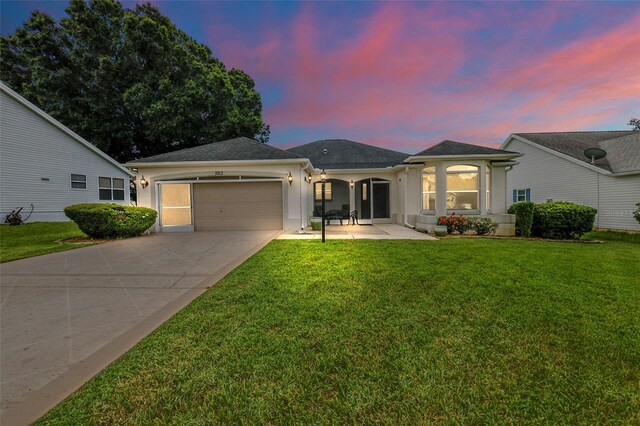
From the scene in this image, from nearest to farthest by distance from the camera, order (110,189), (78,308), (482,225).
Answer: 1. (78,308)
2. (482,225)
3. (110,189)

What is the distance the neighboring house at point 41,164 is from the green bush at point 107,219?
20.0ft

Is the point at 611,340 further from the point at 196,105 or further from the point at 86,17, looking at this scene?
the point at 86,17

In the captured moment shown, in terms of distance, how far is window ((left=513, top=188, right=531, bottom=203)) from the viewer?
17.0 meters

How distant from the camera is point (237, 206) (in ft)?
40.3

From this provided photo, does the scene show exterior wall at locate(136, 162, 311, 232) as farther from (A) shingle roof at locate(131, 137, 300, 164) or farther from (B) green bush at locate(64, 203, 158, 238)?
(B) green bush at locate(64, 203, 158, 238)

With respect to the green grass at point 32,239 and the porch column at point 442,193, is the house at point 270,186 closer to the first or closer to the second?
the porch column at point 442,193

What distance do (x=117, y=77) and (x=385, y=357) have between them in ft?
89.8

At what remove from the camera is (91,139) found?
21.3m

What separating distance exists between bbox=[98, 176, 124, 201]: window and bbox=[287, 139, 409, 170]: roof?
12.6 metres

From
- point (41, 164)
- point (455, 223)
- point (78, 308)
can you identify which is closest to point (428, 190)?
point (455, 223)

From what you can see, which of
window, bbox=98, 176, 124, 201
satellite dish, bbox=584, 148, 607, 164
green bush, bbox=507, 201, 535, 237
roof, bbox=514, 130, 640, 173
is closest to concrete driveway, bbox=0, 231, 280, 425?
green bush, bbox=507, 201, 535, 237

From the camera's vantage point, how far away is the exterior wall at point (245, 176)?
11742 millimetres

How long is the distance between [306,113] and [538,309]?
67.9ft

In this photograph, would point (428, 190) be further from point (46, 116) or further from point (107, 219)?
point (46, 116)
